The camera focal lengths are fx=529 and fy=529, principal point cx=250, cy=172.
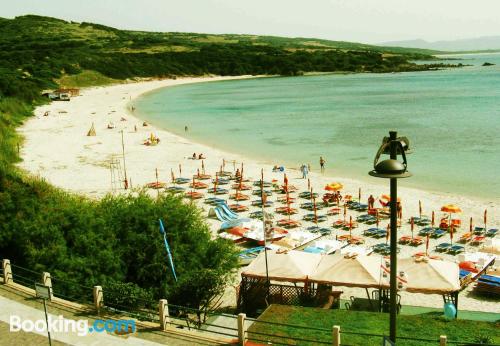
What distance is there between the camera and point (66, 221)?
53.2 feet

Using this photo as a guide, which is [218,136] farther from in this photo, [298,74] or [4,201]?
[298,74]

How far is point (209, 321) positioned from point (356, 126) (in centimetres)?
5272

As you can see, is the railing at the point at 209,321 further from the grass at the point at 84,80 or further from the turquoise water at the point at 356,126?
the grass at the point at 84,80

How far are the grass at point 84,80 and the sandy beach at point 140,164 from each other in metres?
43.0

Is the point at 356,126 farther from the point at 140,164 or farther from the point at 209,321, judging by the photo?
the point at 209,321

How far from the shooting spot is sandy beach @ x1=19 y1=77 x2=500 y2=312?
85.5 ft

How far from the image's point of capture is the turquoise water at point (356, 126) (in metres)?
40.1

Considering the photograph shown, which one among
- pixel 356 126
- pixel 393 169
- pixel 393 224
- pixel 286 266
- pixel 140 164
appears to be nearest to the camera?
pixel 393 169

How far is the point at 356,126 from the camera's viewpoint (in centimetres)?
6462

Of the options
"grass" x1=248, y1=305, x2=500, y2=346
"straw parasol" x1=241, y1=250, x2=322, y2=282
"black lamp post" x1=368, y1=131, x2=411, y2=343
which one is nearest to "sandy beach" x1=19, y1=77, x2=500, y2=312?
"straw parasol" x1=241, y1=250, x2=322, y2=282

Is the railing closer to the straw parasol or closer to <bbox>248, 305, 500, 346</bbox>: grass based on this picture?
<bbox>248, 305, 500, 346</bbox>: grass

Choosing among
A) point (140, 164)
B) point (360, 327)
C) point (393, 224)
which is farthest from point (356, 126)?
point (393, 224)

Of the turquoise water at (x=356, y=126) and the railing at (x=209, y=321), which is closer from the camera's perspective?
the railing at (x=209, y=321)

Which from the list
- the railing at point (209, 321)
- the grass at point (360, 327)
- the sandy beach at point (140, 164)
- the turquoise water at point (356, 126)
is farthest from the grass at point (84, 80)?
the grass at point (360, 327)
